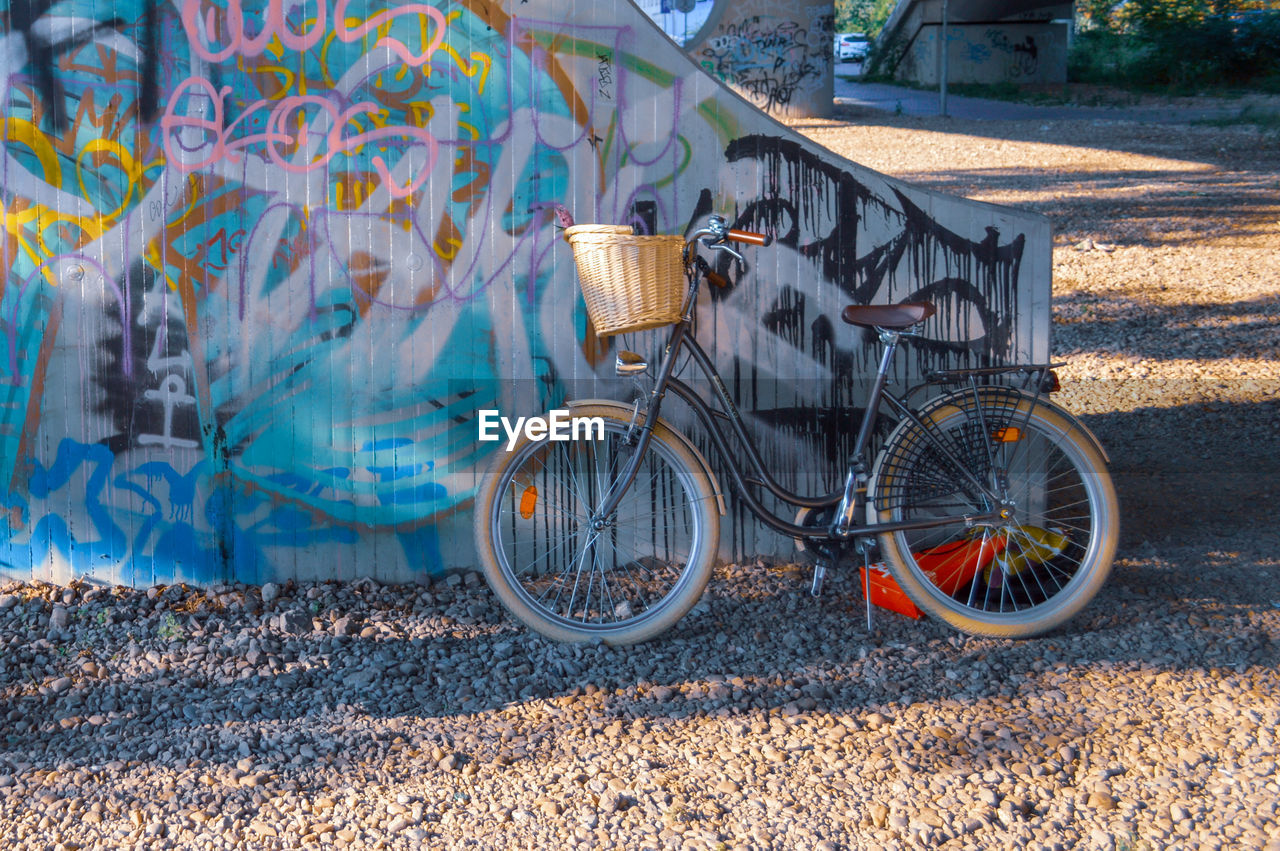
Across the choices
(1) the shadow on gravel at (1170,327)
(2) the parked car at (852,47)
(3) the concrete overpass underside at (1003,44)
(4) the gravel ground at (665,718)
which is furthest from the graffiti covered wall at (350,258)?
(2) the parked car at (852,47)

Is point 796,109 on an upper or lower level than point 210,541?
upper

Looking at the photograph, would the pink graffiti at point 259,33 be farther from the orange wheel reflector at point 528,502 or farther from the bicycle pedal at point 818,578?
the bicycle pedal at point 818,578

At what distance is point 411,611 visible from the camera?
409 cm

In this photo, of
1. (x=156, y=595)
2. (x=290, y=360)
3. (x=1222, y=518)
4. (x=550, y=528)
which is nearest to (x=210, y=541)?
(x=156, y=595)

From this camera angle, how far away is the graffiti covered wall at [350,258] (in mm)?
4039

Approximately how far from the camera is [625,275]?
3414mm

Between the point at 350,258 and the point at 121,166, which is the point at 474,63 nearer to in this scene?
the point at 350,258

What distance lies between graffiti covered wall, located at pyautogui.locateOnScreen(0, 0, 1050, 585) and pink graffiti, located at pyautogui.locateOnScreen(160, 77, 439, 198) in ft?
0.03

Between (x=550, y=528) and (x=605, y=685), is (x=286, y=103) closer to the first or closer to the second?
(x=550, y=528)

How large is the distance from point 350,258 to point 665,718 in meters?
2.03

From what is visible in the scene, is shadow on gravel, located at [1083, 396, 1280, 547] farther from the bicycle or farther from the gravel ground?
the bicycle

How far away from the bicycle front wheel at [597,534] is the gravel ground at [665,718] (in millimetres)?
164

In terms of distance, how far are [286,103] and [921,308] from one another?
2.35m

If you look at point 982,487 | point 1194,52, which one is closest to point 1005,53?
point 1194,52
